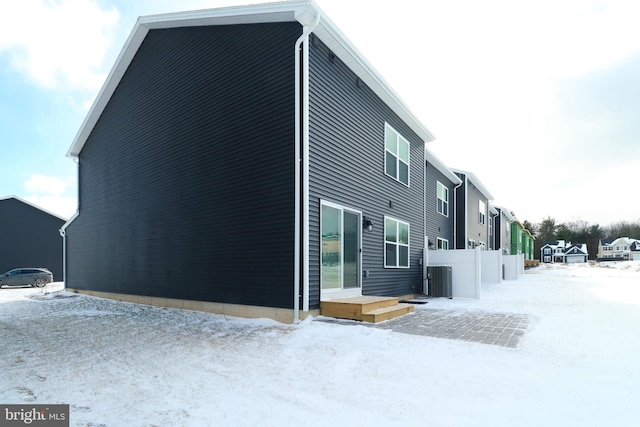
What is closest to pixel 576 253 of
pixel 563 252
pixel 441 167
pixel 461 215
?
pixel 563 252

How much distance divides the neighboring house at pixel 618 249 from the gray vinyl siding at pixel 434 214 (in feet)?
201

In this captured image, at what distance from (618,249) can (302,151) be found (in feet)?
277

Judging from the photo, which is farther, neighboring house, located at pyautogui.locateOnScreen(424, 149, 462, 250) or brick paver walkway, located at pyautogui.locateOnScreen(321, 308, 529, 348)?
neighboring house, located at pyautogui.locateOnScreen(424, 149, 462, 250)

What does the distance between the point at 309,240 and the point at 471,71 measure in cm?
741

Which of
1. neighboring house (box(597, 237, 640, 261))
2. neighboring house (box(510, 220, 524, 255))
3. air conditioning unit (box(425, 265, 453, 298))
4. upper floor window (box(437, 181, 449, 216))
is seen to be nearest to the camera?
air conditioning unit (box(425, 265, 453, 298))

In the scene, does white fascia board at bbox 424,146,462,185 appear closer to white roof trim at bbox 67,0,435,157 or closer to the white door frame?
white roof trim at bbox 67,0,435,157

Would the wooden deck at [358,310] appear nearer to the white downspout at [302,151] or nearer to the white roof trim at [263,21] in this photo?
the white downspout at [302,151]

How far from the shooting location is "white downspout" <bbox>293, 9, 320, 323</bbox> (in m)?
7.10

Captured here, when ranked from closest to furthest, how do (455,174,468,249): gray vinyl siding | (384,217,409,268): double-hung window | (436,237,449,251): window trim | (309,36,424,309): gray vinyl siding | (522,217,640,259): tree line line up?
(309,36,424,309): gray vinyl siding → (384,217,409,268): double-hung window → (436,237,449,251): window trim → (455,174,468,249): gray vinyl siding → (522,217,640,259): tree line

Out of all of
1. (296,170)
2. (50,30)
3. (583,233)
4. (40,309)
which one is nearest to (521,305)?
(296,170)

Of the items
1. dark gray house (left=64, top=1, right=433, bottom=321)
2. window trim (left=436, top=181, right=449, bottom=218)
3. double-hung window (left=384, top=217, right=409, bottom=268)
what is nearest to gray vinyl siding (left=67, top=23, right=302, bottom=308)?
dark gray house (left=64, top=1, right=433, bottom=321)

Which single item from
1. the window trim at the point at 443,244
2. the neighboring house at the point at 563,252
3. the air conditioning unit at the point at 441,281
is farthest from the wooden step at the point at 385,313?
the neighboring house at the point at 563,252

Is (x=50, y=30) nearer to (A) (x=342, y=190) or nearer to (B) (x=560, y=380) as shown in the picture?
(A) (x=342, y=190)

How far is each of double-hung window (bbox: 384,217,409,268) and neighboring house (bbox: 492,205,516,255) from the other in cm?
2089
